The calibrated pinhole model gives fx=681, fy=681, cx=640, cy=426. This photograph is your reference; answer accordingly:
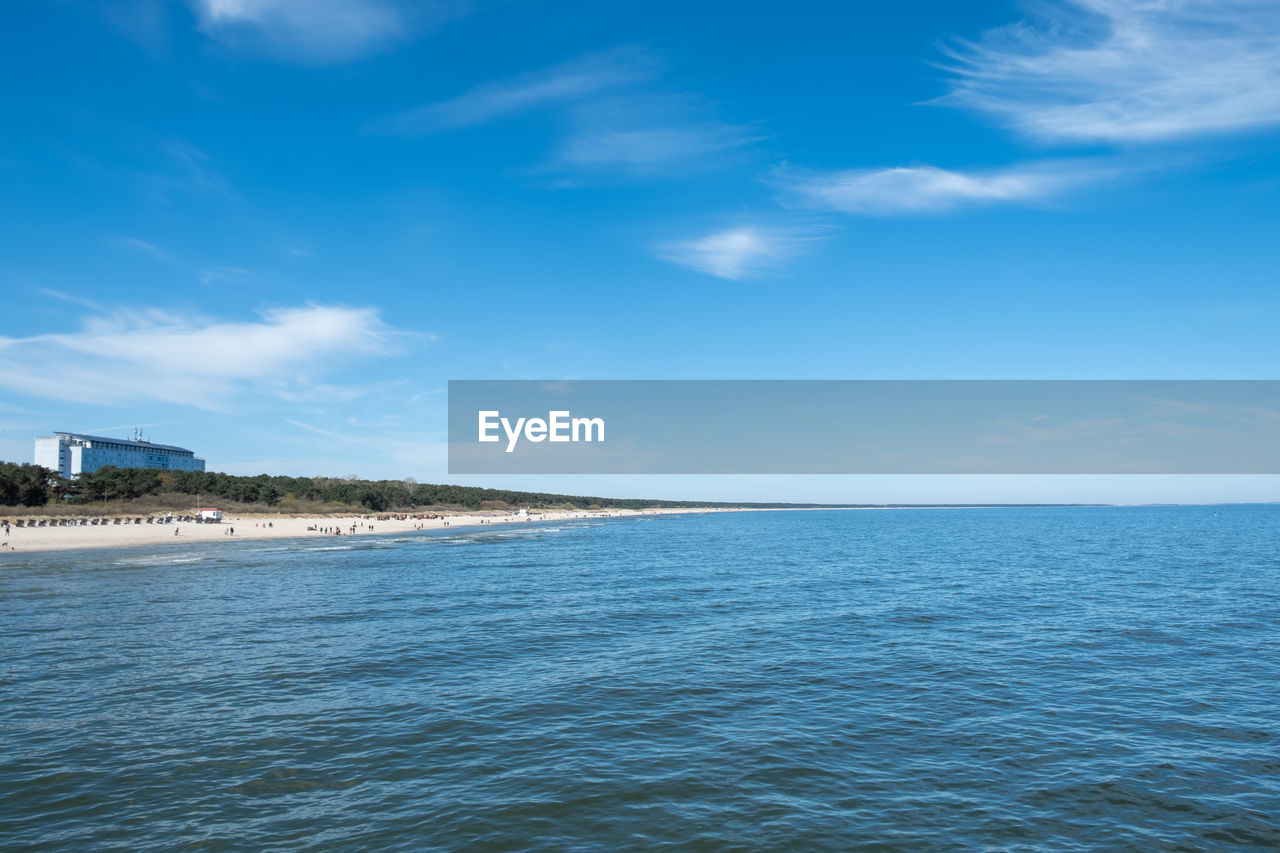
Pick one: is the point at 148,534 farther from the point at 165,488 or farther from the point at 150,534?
the point at 165,488

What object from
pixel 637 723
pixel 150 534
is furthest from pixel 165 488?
pixel 637 723

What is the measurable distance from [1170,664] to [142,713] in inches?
1374

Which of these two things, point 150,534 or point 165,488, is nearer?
point 150,534

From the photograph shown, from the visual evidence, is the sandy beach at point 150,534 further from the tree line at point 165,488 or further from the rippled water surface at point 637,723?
the rippled water surface at point 637,723

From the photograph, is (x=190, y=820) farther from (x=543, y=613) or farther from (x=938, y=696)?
(x=543, y=613)

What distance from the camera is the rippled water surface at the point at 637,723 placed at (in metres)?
13.3

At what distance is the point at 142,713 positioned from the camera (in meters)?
19.7

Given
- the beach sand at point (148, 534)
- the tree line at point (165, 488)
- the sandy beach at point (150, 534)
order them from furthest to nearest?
the tree line at point (165, 488) < the sandy beach at point (150, 534) < the beach sand at point (148, 534)

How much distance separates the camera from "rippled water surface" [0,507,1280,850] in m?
13.3

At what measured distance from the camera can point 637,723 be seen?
1905 centimetres

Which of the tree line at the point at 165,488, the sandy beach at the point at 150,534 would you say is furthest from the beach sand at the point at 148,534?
the tree line at the point at 165,488

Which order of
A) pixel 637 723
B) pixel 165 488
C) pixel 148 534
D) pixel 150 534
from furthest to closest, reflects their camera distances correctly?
pixel 165 488, pixel 150 534, pixel 148 534, pixel 637 723

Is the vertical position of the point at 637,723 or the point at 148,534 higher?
the point at 148,534

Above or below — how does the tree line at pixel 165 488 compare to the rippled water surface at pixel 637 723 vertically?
above
